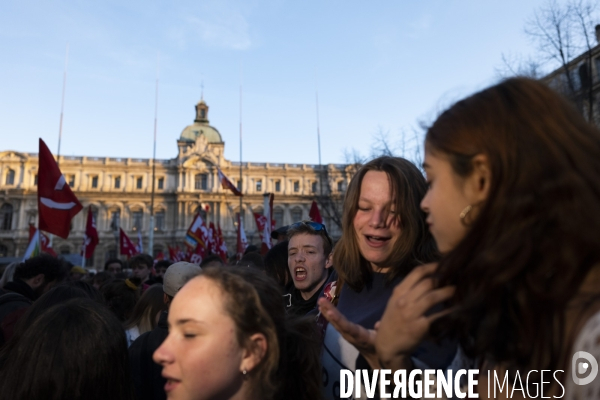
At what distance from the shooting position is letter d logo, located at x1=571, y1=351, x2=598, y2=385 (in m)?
0.86

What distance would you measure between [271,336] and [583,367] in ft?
3.03

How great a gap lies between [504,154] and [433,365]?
0.68 meters

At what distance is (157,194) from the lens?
4853 centimetres

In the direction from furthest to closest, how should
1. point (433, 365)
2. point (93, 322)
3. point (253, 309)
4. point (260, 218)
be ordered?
1. point (260, 218)
2. point (93, 322)
3. point (253, 309)
4. point (433, 365)

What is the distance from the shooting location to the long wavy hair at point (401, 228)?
1.79 m

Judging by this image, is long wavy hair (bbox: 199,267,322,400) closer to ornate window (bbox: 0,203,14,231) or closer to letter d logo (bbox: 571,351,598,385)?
letter d logo (bbox: 571,351,598,385)

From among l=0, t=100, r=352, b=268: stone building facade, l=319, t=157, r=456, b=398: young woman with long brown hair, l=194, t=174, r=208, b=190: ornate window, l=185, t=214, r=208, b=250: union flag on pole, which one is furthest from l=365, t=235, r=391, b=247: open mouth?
l=194, t=174, r=208, b=190: ornate window

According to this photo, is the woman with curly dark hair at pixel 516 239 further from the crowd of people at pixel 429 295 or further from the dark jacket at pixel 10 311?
the dark jacket at pixel 10 311

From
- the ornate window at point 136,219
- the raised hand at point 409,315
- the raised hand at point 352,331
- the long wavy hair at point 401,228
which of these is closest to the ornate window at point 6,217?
the ornate window at point 136,219

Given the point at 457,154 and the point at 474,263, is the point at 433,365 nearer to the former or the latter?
the point at 474,263

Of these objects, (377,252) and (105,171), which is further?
(105,171)

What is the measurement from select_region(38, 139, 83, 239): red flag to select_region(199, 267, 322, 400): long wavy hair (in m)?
6.61

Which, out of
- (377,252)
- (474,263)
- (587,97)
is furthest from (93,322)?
(587,97)

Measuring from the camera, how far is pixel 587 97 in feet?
43.1
